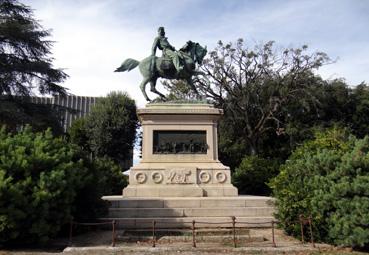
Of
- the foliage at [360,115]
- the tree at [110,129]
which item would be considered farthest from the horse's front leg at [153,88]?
the foliage at [360,115]

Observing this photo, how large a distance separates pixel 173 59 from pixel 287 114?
20.4 m

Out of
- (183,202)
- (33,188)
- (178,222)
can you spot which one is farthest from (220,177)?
(33,188)

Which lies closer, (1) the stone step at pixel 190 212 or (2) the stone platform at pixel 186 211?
(2) the stone platform at pixel 186 211

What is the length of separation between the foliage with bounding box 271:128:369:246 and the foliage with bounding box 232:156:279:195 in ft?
36.5

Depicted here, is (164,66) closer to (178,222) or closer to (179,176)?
(179,176)

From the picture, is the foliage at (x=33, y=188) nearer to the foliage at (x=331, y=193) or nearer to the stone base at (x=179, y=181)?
the stone base at (x=179, y=181)

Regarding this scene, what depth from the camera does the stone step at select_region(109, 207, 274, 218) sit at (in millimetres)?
14789

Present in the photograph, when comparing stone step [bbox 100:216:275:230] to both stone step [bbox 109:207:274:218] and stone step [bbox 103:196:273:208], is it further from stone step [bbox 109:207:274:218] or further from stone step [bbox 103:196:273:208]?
stone step [bbox 103:196:273:208]

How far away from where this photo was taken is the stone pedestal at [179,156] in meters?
17.5

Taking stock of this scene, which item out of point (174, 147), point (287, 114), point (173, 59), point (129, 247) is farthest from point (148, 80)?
point (287, 114)

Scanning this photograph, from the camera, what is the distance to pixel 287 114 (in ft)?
122

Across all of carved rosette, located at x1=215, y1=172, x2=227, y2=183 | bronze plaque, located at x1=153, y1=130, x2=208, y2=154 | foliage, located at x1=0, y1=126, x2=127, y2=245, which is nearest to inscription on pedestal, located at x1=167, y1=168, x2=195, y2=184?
bronze plaque, located at x1=153, y1=130, x2=208, y2=154

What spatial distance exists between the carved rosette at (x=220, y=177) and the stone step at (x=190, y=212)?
2.66 m

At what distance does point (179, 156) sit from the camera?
18.2 m
